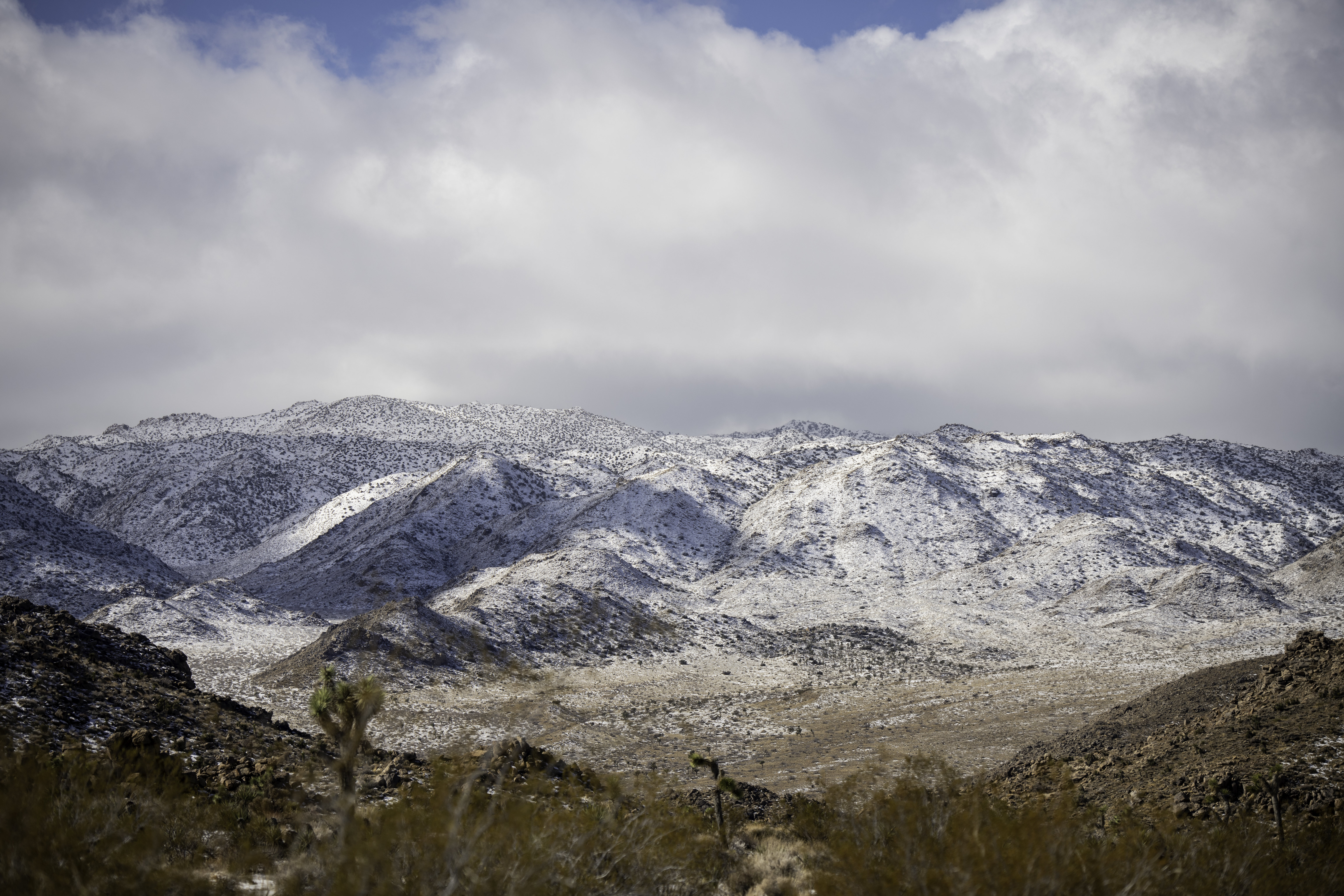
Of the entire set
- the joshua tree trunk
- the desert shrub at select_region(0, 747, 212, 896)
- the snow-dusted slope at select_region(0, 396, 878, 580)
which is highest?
the snow-dusted slope at select_region(0, 396, 878, 580)

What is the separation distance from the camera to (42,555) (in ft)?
198

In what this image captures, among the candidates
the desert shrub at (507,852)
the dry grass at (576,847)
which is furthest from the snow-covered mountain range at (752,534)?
the desert shrub at (507,852)

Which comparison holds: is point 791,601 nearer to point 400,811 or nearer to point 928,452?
point 928,452

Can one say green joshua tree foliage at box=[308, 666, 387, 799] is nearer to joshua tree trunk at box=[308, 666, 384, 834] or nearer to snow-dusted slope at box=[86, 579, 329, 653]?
joshua tree trunk at box=[308, 666, 384, 834]

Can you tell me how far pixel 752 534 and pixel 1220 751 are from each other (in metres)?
61.4

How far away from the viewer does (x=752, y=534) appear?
79000 millimetres

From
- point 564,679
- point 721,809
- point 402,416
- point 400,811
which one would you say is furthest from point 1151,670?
point 402,416

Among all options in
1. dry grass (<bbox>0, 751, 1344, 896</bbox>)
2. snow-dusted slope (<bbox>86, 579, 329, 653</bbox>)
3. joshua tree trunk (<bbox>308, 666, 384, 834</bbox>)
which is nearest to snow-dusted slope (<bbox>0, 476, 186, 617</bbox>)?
snow-dusted slope (<bbox>86, 579, 329, 653</bbox>)

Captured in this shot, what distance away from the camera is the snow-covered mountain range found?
179 feet

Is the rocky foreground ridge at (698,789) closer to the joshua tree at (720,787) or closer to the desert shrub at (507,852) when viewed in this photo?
the joshua tree at (720,787)

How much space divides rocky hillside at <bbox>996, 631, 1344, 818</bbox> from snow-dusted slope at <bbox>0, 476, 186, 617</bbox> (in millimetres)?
58178

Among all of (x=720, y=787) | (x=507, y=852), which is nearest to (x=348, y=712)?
(x=507, y=852)

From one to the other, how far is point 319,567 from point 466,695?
4748 cm

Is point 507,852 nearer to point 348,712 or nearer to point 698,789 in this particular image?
point 348,712
